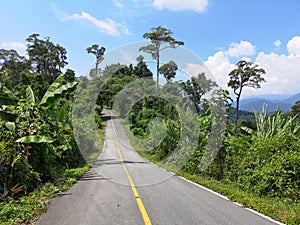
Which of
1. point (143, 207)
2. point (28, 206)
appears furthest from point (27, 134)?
point (143, 207)

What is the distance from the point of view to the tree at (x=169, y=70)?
7484 mm

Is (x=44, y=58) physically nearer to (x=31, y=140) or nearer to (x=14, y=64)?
(x=14, y=64)

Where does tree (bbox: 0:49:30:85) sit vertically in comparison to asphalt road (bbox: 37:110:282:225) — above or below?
above

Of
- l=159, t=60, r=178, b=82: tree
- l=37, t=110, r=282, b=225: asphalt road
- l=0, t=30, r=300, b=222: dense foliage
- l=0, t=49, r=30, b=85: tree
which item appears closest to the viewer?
l=37, t=110, r=282, b=225: asphalt road

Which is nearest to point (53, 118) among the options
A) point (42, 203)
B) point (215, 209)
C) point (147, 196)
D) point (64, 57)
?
point (42, 203)

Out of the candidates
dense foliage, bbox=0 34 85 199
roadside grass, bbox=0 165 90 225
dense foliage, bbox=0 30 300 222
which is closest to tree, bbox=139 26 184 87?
dense foliage, bbox=0 30 300 222

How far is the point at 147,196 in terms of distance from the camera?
607 centimetres

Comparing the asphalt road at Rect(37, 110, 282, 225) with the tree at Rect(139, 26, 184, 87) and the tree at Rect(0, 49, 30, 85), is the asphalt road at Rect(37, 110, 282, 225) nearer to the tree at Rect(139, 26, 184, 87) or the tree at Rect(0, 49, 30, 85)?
the tree at Rect(139, 26, 184, 87)

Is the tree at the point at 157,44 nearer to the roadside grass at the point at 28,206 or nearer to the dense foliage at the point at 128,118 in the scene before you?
the dense foliage at the point at 128,118

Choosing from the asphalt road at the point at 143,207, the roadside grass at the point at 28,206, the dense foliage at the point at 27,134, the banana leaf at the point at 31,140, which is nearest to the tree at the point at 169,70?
the dense foliage at the point at 27,134

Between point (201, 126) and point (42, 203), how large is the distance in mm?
7217

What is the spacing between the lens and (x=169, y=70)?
25.8 ft

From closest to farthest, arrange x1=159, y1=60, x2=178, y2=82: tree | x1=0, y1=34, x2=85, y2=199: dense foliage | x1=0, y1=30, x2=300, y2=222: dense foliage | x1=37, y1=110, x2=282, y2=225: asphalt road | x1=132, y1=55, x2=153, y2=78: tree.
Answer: x1=37, y1=110, x2=282, y2=225: asphalt road → x1=0, y1=34, x2=85, y2=199: dense foliage → x1=0, y1=30, x2=300, y2=222: dense foliage → x1=159, y1=60, x2=178, y2=82: tree → x1=132, y1=55, x2=153, y2=78: tree

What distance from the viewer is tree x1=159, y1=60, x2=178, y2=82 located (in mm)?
7484
